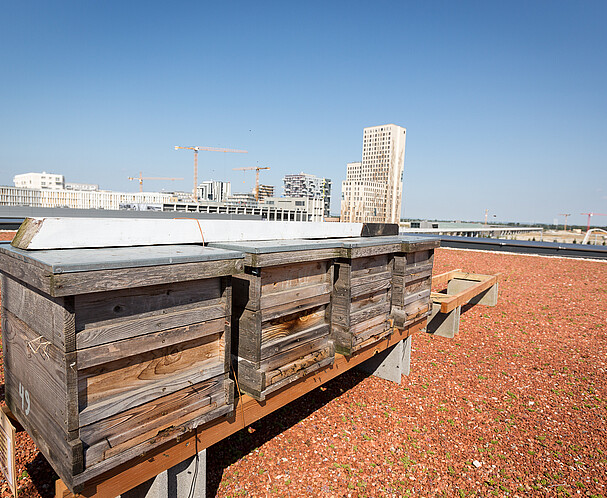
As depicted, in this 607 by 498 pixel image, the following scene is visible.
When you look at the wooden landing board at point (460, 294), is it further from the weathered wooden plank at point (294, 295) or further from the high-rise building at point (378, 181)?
the high-rise building at point (378, 181)

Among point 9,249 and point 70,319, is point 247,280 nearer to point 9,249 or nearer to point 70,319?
point 70,319

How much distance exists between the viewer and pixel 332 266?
4.11 m

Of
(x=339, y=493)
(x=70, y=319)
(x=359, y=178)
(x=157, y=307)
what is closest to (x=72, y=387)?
(x=70, y=319)

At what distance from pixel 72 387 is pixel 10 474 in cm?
167

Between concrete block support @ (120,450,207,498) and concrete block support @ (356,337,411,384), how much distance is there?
4.00m

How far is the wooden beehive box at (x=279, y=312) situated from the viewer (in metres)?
3.30

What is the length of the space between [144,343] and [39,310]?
69 cm

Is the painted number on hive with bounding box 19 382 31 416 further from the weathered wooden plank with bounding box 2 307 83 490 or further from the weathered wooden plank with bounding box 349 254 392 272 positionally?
the weathered wooden plank with bounding box 349 254 392 272

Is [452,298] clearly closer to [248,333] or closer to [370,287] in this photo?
[370,287]

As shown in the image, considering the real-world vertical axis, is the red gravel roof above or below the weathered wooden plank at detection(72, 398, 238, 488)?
below

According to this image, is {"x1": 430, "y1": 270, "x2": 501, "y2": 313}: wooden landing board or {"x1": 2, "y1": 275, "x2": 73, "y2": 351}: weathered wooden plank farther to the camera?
{"x1": 430, "y1": 270, "x2": 501, "y2": 313}: wooden landing board

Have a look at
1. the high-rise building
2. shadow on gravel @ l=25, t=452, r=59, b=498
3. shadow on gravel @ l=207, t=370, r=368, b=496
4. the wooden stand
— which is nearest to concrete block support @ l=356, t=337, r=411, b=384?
shadow on gravel @ l=207, t=370, r=368, b=496

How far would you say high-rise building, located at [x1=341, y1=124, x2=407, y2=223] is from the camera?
12194 centimetres

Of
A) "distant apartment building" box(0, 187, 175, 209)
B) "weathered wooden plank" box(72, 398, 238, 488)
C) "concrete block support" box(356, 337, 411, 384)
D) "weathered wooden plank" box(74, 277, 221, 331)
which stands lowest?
"concrete block support" box(356, 337, 411, 384)
